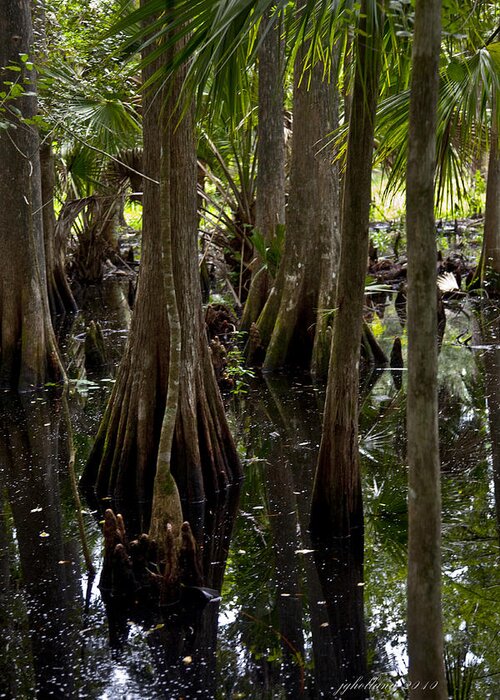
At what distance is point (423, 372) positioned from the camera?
10.4 ft

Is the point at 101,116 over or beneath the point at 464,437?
over

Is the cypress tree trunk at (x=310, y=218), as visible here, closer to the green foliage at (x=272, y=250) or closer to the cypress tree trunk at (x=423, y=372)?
the green foliage at (x=272, y=250)

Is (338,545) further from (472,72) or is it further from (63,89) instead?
(63,89)

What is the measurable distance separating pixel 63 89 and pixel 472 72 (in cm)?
627

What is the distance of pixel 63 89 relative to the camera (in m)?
11.1

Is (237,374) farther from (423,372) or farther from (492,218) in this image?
(423,372)

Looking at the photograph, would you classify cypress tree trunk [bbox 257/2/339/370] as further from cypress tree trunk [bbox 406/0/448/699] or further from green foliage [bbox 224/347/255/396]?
cypress tree trunk [bbox 406/0/448/699]

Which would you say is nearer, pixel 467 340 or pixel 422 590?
pixel 422 590

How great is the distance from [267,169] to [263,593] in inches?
346

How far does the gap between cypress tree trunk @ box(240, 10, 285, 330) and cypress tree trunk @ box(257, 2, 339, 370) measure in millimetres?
1167

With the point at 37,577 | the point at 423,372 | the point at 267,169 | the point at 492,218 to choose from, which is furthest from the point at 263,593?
the point at 492,218

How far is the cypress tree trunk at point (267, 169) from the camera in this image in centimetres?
1273

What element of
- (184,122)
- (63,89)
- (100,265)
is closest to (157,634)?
(184,122)

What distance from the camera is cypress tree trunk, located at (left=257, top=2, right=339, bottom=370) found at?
36.9 ft
